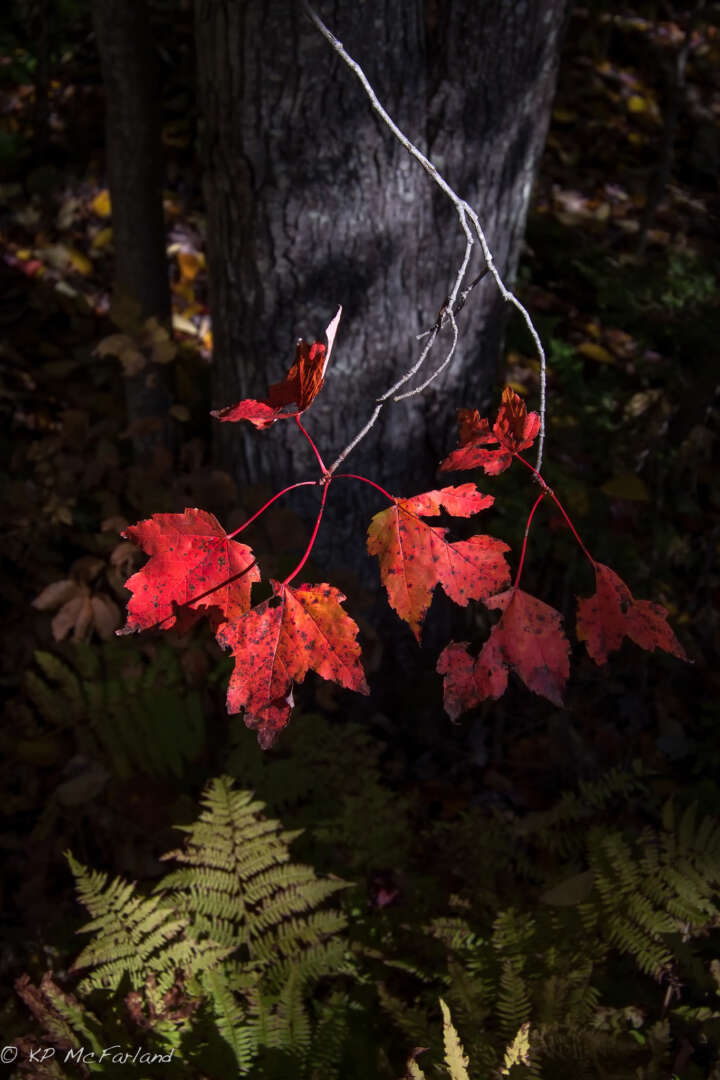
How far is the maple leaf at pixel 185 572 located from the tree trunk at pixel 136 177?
1.21 m

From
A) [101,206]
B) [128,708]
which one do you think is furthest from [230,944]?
[101,206]

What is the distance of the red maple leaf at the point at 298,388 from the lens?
1.04m

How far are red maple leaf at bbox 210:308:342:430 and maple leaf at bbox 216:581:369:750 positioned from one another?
24 centimetres

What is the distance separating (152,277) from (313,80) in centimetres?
107

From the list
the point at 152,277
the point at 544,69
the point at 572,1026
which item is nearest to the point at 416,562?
the point at 572,1026

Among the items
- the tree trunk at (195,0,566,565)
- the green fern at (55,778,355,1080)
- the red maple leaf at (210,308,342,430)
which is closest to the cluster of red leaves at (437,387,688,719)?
the red maple leaf at (210,308,342,430)

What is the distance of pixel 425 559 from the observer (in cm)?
116

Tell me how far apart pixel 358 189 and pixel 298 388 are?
1.05 meters

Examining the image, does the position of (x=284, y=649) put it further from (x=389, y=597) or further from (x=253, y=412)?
(x=253, y=412)

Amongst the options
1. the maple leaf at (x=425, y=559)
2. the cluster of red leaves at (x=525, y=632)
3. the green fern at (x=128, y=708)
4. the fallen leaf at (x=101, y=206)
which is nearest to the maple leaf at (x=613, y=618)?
the cluster of red leaves at (x=525, y=632)

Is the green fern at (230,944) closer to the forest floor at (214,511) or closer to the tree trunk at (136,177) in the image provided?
the forest floor at (214,511)

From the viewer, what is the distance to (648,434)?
9.77ft

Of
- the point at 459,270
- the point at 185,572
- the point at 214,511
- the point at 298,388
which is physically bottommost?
the point at 214,511
